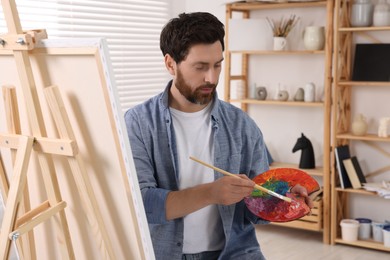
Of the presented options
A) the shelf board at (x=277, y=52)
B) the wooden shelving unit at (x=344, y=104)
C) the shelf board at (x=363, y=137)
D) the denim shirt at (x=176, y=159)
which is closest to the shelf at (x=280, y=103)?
the wooden shelving unit at (x=344, y=104)

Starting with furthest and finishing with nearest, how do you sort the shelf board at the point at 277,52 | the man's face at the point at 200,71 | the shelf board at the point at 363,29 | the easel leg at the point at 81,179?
the shelf board at the point at 277,52 → the shelf board at the point at 363,29 → the man's face at the point at 200,71 → the easel leg at the point at 81,179

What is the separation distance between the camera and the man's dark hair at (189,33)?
6.98ft

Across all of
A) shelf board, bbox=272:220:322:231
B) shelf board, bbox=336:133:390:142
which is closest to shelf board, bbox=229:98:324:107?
shelf board, bbox=336:133:390:142

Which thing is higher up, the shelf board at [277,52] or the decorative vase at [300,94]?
the shelf board at [277,52]

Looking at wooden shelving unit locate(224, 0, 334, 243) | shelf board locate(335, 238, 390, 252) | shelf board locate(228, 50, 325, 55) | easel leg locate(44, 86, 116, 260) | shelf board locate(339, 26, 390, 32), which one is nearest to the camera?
easel leg locate(44, 86, 116, 260)

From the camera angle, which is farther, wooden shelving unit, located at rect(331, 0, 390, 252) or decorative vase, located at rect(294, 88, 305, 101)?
decorative vase, located at rect(294, 88, 305, 101)

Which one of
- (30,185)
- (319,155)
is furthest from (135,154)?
(319,155)

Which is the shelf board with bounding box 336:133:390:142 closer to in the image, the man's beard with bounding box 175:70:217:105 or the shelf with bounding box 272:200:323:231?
the shelf with bounding box 272:200:323:231

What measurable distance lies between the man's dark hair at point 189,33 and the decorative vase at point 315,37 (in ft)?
9.11

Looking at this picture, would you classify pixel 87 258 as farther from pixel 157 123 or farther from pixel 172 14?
pixel 172 14

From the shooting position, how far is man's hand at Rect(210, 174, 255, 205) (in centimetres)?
197

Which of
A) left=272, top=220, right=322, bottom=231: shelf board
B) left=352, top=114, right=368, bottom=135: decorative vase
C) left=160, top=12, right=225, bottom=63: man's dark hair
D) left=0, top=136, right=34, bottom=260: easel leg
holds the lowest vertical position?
left=272, top=220, right=322, bottom=231: shelf board

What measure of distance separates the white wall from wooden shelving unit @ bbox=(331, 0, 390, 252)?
4 centimetres

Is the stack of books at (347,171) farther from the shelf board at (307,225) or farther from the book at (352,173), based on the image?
the shelf board at (307,225)
